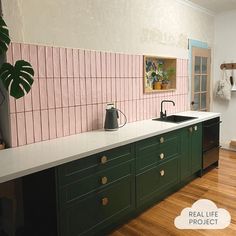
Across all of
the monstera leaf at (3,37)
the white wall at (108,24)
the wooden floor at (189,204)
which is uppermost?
the white wall at (108,24)

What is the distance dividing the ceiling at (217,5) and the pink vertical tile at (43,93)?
2.90m

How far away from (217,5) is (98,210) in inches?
151

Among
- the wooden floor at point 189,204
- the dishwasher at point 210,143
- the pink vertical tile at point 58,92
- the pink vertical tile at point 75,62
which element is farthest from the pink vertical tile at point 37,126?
the dishwasher at point 210,143

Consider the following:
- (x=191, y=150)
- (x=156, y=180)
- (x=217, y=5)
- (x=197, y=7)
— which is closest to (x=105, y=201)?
(x=156, y=180)

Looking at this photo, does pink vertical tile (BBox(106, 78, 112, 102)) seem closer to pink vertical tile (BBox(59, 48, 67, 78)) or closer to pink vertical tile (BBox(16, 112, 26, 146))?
pink vertical tile (BBox(59, 48, 67, 78))

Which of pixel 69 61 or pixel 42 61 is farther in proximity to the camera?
pixel 69 61

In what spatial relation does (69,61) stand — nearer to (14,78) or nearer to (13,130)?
(14,78)

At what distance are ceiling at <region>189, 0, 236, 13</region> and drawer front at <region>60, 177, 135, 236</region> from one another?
3.15 m

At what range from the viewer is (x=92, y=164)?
78.5 inches

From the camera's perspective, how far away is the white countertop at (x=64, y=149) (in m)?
1.61

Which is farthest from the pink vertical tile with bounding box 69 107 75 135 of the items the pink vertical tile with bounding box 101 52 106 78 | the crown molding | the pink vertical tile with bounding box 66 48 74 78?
the crown molding

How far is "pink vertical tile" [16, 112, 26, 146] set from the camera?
210 cm

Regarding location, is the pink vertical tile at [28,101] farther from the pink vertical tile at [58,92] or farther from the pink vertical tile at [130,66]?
the pink vertical tile at [130,66]

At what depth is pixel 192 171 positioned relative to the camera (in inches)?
131
